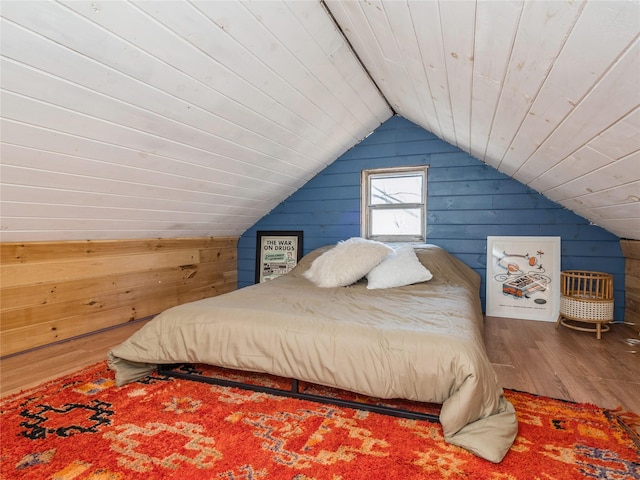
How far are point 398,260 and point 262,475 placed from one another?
187 cm

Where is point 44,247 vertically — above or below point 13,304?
above

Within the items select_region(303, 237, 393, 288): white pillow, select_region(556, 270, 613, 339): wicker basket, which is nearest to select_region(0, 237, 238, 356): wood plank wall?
select_region(303, 237, 393, 288): white pillow

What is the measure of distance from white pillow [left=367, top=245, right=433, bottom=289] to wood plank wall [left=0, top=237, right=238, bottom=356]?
79.0 inches

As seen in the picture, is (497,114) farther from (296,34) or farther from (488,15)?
(296,34)

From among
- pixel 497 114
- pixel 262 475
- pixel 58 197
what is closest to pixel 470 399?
pixel 262 475

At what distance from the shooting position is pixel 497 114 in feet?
6.06

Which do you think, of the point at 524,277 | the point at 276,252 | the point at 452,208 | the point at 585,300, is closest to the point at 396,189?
the point at 452,208

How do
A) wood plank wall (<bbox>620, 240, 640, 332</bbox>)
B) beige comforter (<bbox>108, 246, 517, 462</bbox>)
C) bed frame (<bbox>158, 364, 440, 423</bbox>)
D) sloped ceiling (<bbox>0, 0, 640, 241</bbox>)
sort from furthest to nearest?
wood plank wall (<bbox>620, 240, 640, 332</bbox>) < bed frame (<bbox>158, 364, 440, 423</bbox>) < beige comforter (<bbox>108, 246, 517, 462</bbox>) < sloped ceiling (<bbox>0, 0, 640, 241</bbox>)

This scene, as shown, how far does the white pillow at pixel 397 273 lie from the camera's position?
252cm

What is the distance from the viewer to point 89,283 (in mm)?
2623

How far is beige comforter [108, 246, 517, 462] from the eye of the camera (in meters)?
1.28

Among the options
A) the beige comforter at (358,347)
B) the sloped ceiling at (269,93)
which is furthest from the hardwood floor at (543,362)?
the sloped ceiling at (269,93)

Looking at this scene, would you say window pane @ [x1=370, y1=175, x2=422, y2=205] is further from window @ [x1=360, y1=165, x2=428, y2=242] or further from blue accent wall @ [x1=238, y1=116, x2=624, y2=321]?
blue accent wall @ [x1=238, y1=116, x2=624, y2=321]

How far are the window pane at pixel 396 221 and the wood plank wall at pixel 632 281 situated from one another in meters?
1.63
